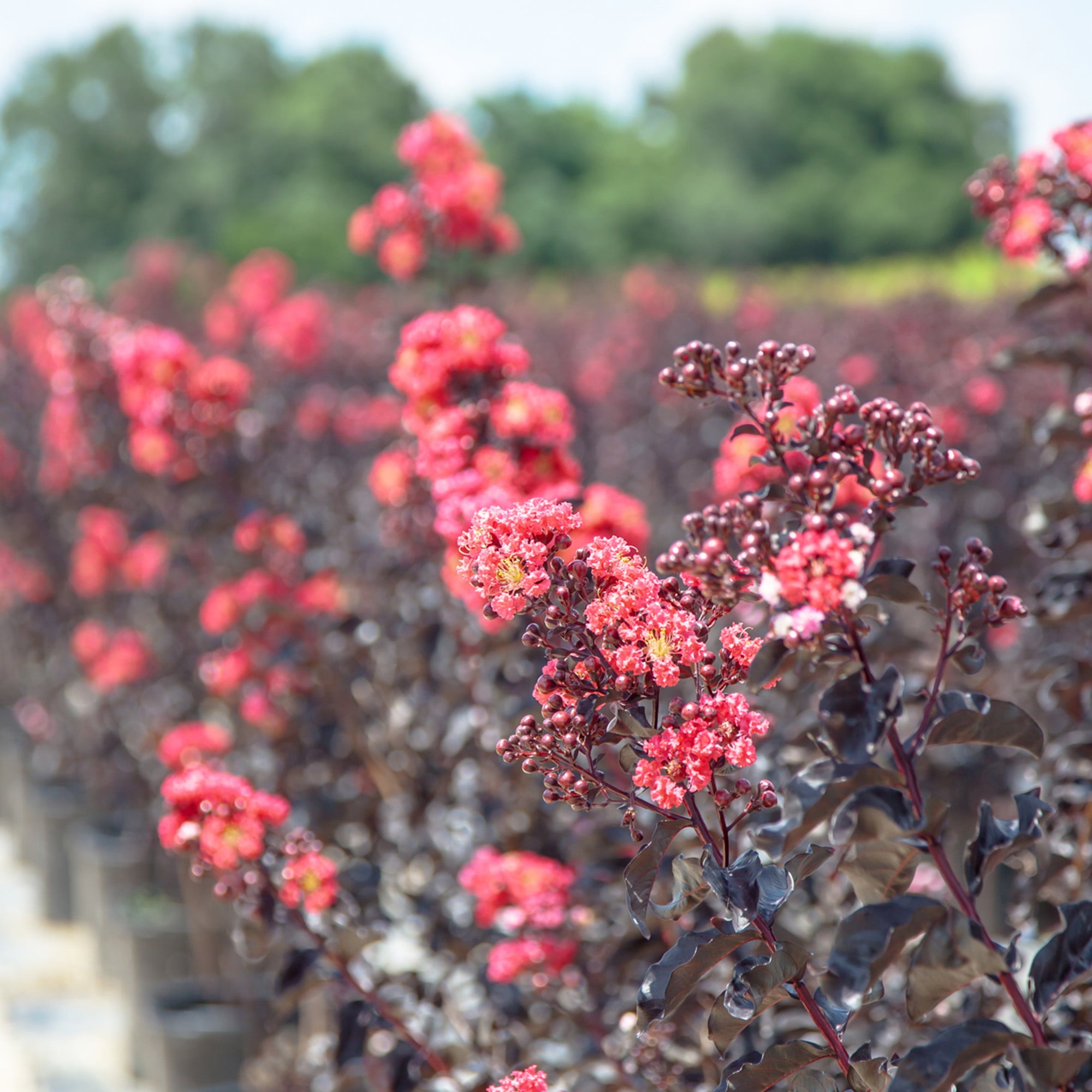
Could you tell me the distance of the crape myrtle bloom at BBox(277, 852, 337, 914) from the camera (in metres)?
1.71

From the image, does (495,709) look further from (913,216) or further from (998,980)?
(913,216)

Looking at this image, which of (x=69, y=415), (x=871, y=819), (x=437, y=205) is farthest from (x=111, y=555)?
(x=871, y=819)

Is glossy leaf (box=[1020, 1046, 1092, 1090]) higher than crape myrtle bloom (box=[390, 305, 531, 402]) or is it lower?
lower

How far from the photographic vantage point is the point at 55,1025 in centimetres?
415

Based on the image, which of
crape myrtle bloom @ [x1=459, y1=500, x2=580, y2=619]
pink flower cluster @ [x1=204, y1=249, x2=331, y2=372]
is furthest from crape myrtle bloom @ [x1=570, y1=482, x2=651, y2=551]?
pink flower cluster @ [x1=204, y1=249, x2=331, y2=372]

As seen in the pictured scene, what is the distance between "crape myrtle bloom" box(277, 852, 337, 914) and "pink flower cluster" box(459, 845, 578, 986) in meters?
0.30

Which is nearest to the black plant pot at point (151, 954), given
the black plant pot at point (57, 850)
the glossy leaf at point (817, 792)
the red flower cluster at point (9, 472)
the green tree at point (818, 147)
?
the black plant pot at point (57, 850)

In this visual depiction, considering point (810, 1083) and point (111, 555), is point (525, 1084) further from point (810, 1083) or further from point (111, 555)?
point (111, 555)

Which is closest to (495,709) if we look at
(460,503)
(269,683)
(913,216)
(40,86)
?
(460,503)

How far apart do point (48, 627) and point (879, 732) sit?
4765 millimetres

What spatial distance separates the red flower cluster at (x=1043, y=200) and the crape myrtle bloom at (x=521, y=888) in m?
1.21

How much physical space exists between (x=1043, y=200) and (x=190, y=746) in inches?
90.0

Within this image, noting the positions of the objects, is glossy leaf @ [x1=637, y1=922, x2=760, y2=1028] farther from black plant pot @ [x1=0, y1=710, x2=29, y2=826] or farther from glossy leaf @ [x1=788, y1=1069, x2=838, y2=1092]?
black plant pot @ [x1=0, y1=710, x2=29, y2=826]

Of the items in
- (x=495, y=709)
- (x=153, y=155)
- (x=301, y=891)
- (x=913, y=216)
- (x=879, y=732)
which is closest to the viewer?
(x=879, y=732)
